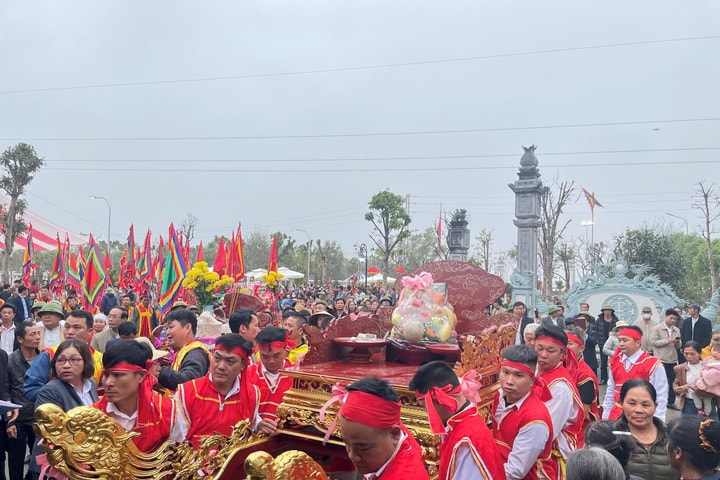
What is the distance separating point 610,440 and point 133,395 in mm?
2378

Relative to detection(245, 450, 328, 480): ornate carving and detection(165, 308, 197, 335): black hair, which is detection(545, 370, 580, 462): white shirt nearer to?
detection(245, 450, 328, 480): ornate carving

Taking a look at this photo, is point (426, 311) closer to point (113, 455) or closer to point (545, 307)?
point (113, 455)

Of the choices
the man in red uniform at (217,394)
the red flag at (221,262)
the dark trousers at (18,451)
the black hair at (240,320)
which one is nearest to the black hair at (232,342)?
the man in red uniform at (217,394)

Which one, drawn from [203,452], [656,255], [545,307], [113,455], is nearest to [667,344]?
[545,307]

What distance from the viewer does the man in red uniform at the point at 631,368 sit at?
4.44 meters

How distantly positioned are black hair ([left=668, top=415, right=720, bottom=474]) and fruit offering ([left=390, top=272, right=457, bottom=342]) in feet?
7.14

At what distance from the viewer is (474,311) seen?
17.2ft

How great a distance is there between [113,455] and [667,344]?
8.67 meters

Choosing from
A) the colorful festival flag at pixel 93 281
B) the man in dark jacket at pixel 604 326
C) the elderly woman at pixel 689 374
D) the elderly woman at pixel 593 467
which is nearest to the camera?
the elderly woman at pixel 593 467

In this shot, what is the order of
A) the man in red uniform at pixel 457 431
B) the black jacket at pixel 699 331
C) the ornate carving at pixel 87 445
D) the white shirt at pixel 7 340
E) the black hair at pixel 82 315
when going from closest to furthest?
the ornate carving at pixel 87 445, the man in red uniform at pixel 457 431, the black hair at pixel 82 315, the white shirt at pixel 7 340, the black jacket at pixel 699 331

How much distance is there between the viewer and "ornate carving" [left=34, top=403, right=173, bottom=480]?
7.11ft

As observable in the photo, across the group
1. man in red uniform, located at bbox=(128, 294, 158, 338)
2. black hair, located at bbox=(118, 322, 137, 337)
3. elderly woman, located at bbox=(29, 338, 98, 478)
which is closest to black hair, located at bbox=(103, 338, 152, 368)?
elderly woman, located at bbox=(29, 338, 98, 478)

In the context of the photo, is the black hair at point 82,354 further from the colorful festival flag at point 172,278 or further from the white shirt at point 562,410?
the colorful festival flag at point 172,278

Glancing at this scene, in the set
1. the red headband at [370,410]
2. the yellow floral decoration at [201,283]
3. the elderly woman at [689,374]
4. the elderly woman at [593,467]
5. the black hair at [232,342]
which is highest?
the yellow floral decoration at [201,283]
